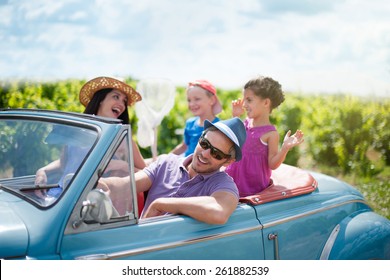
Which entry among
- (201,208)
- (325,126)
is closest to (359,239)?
(201,208)

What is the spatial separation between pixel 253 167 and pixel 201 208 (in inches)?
47.9

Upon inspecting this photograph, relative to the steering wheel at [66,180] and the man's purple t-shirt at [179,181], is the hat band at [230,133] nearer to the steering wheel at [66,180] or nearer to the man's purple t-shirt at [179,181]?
the man's purple t-shirt at [179,181]

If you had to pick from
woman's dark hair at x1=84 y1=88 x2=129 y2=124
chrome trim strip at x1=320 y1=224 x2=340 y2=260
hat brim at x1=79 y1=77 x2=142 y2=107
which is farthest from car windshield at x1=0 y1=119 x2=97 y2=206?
chrome trim strip at x1=320 y1=224 x2=340 y2=260

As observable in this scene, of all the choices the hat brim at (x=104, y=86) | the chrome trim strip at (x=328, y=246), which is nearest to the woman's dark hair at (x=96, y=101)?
the hat brim at (x=104, y=86)

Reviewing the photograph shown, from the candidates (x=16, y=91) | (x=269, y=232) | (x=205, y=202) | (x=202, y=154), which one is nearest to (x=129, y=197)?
(x=205, y=202)

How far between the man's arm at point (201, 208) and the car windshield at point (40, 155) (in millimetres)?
536

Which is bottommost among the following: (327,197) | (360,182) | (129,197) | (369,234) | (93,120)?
(360,182)

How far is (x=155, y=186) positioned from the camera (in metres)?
3.40

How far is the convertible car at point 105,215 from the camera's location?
247 centimetres

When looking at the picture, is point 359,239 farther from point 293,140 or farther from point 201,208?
point 201,208

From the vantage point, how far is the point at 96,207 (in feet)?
8.23

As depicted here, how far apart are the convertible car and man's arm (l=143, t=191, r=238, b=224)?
57mm

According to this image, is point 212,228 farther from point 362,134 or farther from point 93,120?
point 362,134

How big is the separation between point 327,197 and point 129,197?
1676mm
